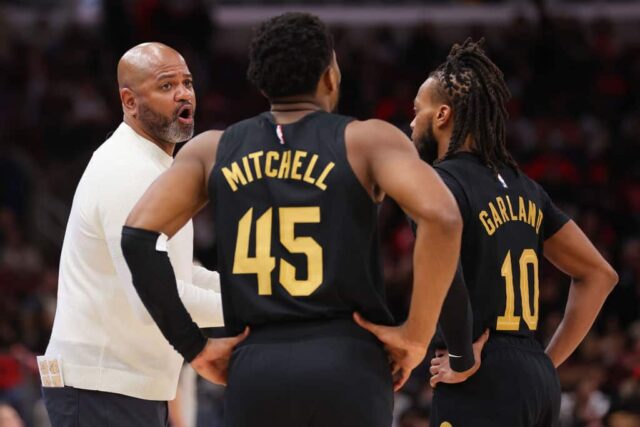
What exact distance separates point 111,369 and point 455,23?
572 inches

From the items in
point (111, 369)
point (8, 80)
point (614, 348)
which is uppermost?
point (111, 369)

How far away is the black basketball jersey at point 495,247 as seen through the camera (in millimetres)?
4449

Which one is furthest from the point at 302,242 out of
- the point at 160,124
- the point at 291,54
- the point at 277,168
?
the point at 160,124

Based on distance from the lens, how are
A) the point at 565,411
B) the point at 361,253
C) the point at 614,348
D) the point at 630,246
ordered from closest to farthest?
1. the point at 361,253
2. the point at 565,411
3. the point at 614,348
4. the point at 630,246

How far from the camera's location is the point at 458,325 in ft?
13.7

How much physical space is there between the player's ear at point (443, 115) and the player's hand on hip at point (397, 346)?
4.10ft

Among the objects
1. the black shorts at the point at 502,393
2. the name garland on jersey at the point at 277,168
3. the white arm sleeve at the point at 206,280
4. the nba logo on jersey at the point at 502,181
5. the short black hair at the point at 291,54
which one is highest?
the short black hair at the point at 291,54

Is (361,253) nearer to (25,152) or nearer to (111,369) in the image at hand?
(111,369)

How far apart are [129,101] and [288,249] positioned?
71.4 inches

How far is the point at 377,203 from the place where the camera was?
3.75 m


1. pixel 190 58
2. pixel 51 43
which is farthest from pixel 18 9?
pixel 190 58

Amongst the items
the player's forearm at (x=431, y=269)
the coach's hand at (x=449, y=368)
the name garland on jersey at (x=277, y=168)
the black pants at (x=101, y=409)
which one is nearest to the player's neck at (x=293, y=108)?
the name garland on jersey at (x=277, y=168)

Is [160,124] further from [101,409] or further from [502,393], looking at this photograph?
[502,393]

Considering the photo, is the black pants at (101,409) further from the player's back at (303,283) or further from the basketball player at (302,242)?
the player's back at (303,283)
